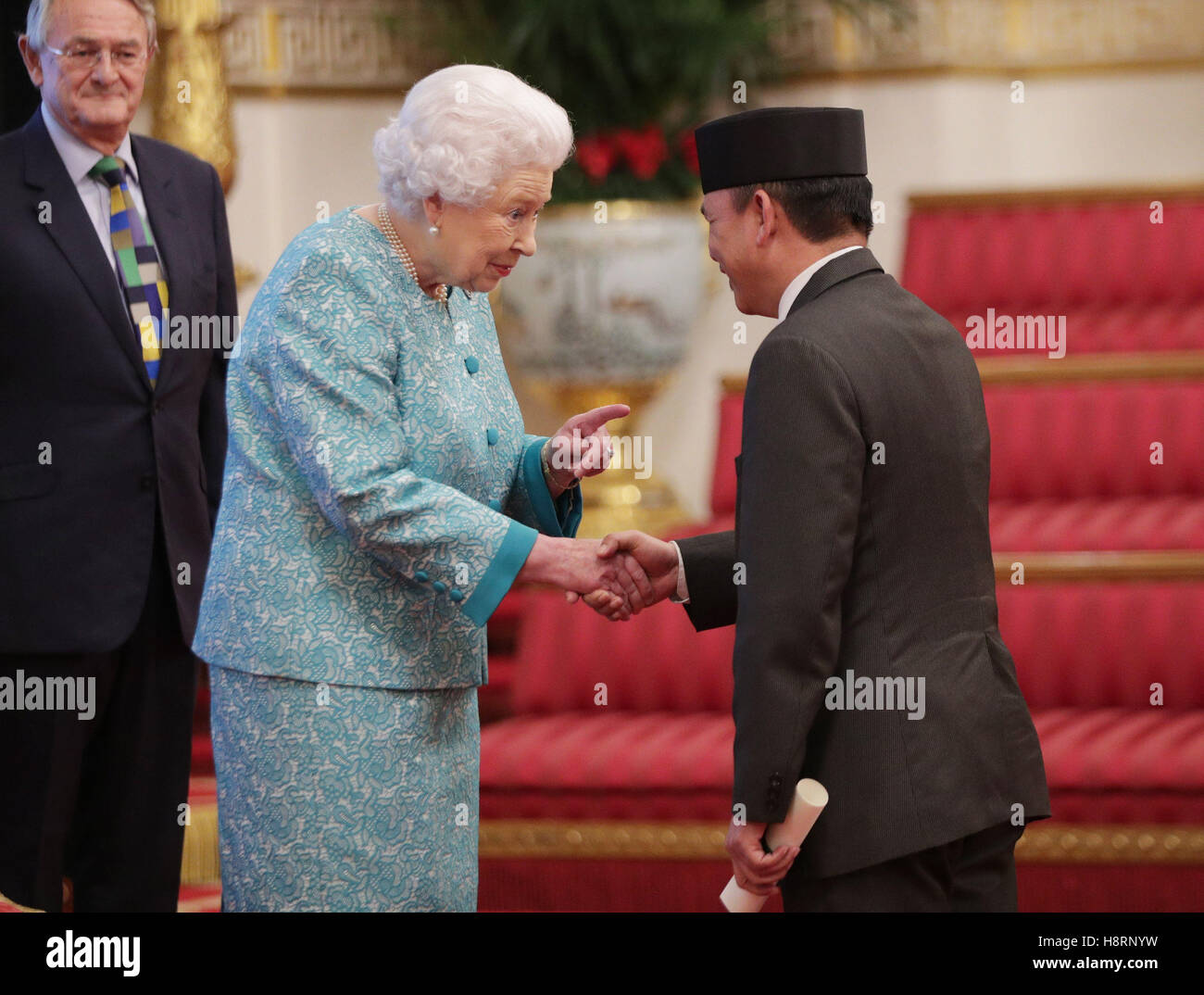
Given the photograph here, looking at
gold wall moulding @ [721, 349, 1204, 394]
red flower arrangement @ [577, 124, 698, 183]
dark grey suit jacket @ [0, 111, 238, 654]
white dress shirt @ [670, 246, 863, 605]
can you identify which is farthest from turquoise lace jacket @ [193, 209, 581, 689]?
red flower arrangement @ [577, 124, 698, 183]

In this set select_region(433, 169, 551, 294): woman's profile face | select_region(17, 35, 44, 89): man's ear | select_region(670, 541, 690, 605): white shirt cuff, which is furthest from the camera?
select_region(17, 35, 44, 89): man's ear

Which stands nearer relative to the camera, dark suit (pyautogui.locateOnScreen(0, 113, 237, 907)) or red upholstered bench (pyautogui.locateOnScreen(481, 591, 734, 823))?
dark suit (pyautogui.locateOnScreen(0, 113, 237, 907))

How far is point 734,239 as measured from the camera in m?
2.11

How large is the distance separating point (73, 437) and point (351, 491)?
1.05 m

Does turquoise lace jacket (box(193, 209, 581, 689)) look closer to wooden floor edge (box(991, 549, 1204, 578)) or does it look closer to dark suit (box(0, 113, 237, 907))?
dark suit (box(0, 113, 237, 907))

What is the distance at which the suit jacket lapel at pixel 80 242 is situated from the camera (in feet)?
9.36

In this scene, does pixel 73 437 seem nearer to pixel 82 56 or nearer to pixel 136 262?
pixel 136 262

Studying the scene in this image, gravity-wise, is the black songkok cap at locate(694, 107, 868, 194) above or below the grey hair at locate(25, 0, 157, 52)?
below

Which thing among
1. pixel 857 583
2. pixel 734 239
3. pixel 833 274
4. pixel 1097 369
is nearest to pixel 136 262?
pixel 734 239

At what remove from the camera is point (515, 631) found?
210 inches

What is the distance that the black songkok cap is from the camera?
2.05 metres

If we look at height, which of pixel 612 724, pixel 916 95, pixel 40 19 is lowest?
pixel 612 724

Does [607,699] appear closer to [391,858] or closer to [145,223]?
[145,223]

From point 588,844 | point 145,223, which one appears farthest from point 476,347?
point 588,844
